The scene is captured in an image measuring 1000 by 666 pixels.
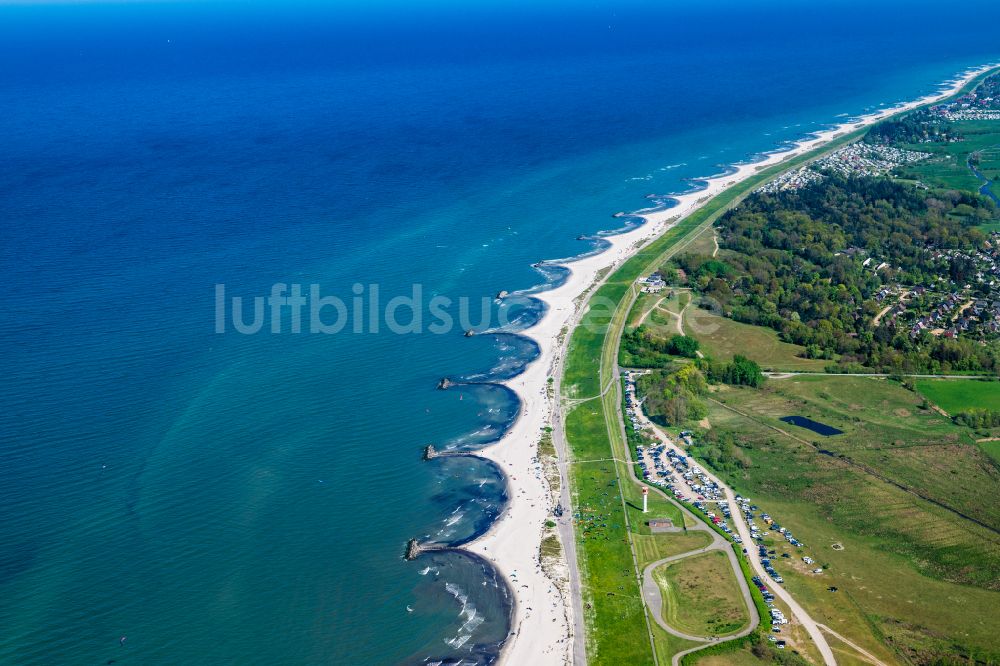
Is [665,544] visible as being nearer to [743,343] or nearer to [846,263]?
[743,343]

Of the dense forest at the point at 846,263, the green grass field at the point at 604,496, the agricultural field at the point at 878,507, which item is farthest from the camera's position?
the dense forest at the point at 846,263

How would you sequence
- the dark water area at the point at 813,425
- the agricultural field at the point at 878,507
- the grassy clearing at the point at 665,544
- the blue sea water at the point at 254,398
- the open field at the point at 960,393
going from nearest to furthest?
the agricultural field at the point at 878,507, the blue sea water at the point at 254,398, the grassy clearing at the point at 665,544, the dark water area at the point at 813,425, the open field at the point at 960,393

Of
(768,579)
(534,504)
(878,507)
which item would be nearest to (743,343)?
(878,507)

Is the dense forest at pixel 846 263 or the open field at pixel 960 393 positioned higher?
the dense forest at pixel 846 263

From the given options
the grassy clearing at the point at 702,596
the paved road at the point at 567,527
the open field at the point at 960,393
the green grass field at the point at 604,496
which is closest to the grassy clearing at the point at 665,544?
the green grass field at the point at 604,496

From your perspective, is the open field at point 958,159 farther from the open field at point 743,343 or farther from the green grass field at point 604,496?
the open field at point 743,343

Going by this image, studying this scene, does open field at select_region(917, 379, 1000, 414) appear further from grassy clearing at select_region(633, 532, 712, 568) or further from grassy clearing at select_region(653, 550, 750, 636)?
grassy clearing at select_region(653, 550, 750, 636)

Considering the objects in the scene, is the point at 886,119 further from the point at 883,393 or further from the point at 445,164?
the point at 883,393
